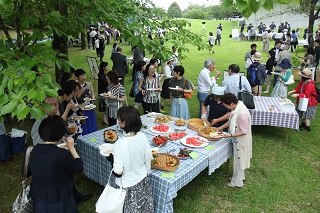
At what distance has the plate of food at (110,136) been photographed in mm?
4329

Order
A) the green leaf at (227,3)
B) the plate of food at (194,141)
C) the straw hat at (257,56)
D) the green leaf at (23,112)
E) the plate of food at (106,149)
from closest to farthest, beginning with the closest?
the green leaf at (227,3), the green leaf at (23,112), the plate of food at (106,149), the plate of food at (194,141), the straw hat at (257,56)

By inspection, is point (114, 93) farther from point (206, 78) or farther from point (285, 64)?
point (285, 64)

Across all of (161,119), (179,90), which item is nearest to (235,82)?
(179,90)

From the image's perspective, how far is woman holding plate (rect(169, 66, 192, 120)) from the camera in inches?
237

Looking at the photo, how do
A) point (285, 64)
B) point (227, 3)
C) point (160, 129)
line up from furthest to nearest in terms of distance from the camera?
1. point (285, 64)
2. point (160, 129)
3. point (227, 3)

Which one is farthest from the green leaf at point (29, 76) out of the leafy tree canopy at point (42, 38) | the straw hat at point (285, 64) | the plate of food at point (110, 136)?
the straw hat at point (285, 64)

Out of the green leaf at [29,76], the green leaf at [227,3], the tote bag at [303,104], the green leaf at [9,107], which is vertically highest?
the green leaf at [227,3]

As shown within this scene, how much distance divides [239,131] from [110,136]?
218 cm

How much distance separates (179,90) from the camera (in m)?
6.02

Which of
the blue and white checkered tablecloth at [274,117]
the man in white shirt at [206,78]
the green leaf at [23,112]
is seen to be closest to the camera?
the green leaf at [23,112]

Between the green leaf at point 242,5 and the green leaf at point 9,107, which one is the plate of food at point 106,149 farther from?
the green leaf at point 242,5

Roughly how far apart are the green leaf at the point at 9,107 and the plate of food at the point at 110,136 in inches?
89.7

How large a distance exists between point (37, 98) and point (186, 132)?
9.99 ft

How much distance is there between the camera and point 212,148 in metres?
4.20
